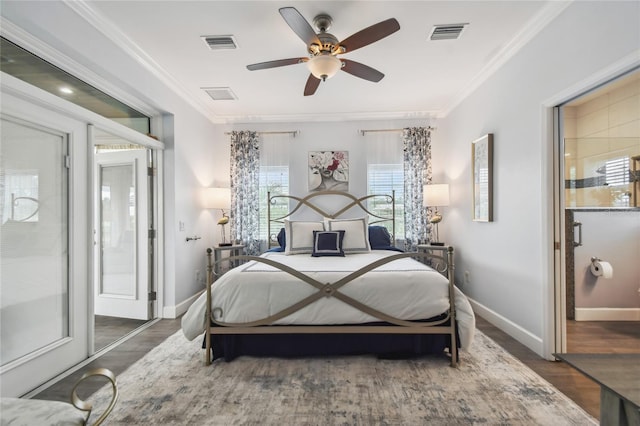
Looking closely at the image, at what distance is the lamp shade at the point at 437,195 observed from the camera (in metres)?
4.15

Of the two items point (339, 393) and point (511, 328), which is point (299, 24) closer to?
point (339, 393)

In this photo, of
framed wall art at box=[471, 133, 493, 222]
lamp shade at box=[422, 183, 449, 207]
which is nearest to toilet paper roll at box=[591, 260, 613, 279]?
framed wall art at box=[471, 133, 493, 222]

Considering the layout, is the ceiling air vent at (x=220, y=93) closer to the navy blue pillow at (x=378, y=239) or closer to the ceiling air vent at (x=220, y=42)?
the ceiling air vent at (x=220, y=42)

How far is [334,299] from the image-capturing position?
2.32 meters

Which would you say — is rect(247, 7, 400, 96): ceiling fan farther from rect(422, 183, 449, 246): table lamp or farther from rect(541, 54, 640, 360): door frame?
rect(422, 183, 449, 246): table lamp

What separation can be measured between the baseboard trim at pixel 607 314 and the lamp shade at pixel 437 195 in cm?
191

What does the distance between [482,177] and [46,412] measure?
149 inches

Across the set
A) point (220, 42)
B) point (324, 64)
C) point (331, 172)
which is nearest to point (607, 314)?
point (331, 172)

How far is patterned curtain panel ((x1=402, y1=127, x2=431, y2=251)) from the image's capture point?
4.44 meters

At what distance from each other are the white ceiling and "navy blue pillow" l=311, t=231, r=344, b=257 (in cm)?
181

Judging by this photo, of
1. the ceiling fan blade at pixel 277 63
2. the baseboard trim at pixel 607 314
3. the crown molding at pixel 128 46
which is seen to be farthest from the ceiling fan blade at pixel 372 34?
the baseboard trim at pixel 607 314

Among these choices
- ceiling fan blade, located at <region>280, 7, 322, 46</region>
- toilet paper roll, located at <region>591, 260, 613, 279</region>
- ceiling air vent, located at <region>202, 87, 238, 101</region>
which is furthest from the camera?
ceiling air vent, located at <region>202, 87, 238, 101</region>

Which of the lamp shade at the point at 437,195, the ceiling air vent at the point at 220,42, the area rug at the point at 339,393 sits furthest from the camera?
the lamp shade at the point at 437,195

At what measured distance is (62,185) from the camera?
7.57 feet
